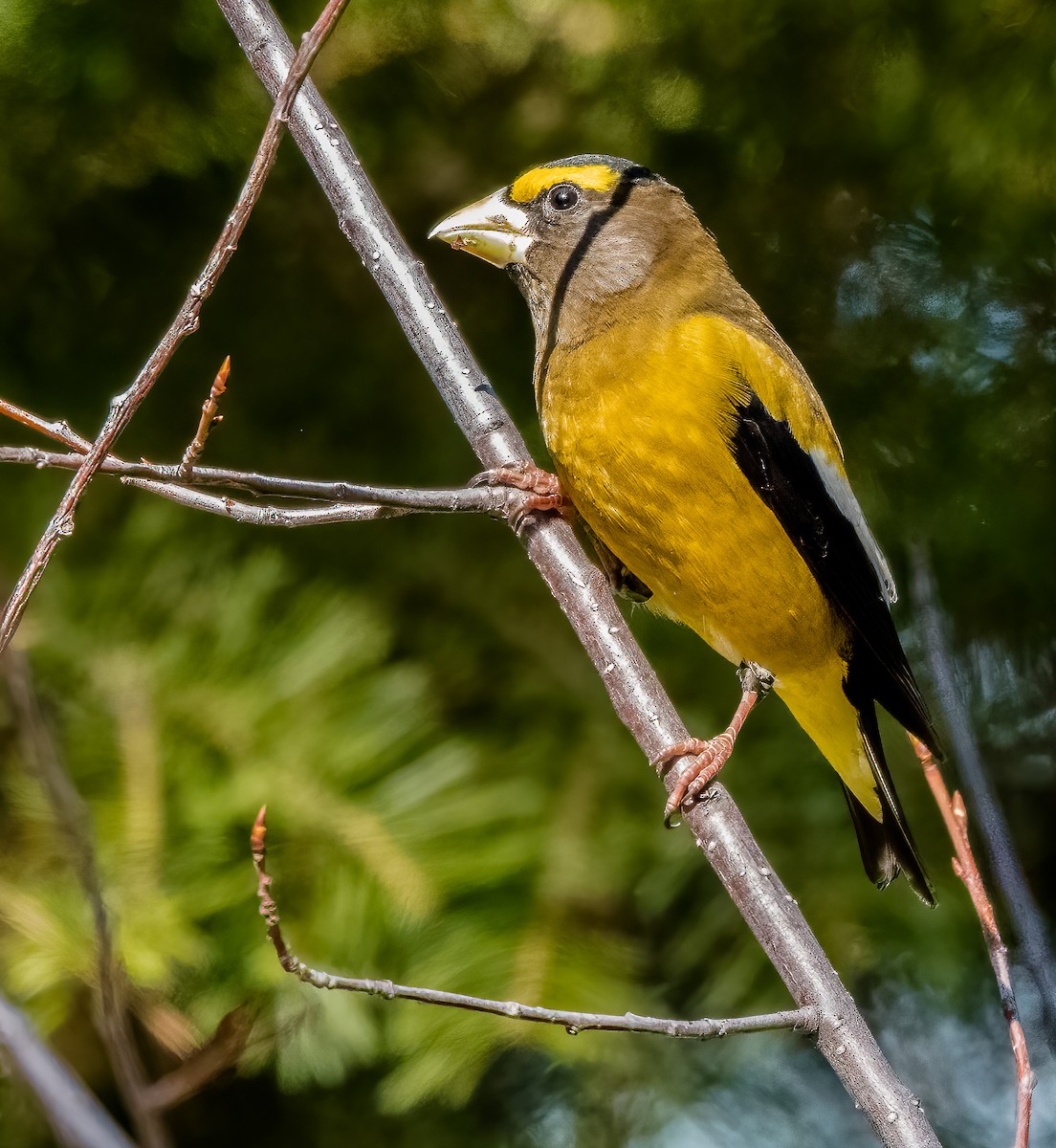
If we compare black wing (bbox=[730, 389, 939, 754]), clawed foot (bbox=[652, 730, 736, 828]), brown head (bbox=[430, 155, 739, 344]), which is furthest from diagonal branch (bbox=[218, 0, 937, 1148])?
black wing (bbox=[730, 389, 939, 754])

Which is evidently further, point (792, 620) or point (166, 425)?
point (792, 620)

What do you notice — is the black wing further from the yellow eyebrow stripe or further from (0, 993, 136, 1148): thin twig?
(0, 993, 136, 1148): thin twig

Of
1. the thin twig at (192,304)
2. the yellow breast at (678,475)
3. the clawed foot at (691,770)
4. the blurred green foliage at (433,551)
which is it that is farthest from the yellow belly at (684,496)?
the thin twig at (192,304)

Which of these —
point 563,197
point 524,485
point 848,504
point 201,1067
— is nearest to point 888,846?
point 848,504

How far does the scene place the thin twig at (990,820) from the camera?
0.95 m

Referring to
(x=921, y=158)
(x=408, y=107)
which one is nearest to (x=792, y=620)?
(x=921, y=158)

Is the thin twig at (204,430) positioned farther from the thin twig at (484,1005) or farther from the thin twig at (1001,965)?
the thin twig at (1001,965)

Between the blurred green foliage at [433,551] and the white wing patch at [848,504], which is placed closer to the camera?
the blurred green foliage at [433,551]

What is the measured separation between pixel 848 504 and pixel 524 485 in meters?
0.44

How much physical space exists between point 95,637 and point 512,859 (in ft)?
1.44

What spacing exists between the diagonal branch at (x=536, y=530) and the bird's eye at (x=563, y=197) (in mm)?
371

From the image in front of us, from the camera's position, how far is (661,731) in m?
1.07

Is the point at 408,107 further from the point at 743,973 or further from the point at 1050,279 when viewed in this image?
the point at 743,973

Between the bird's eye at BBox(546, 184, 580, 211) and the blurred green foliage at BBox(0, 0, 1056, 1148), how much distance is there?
0.52ft
